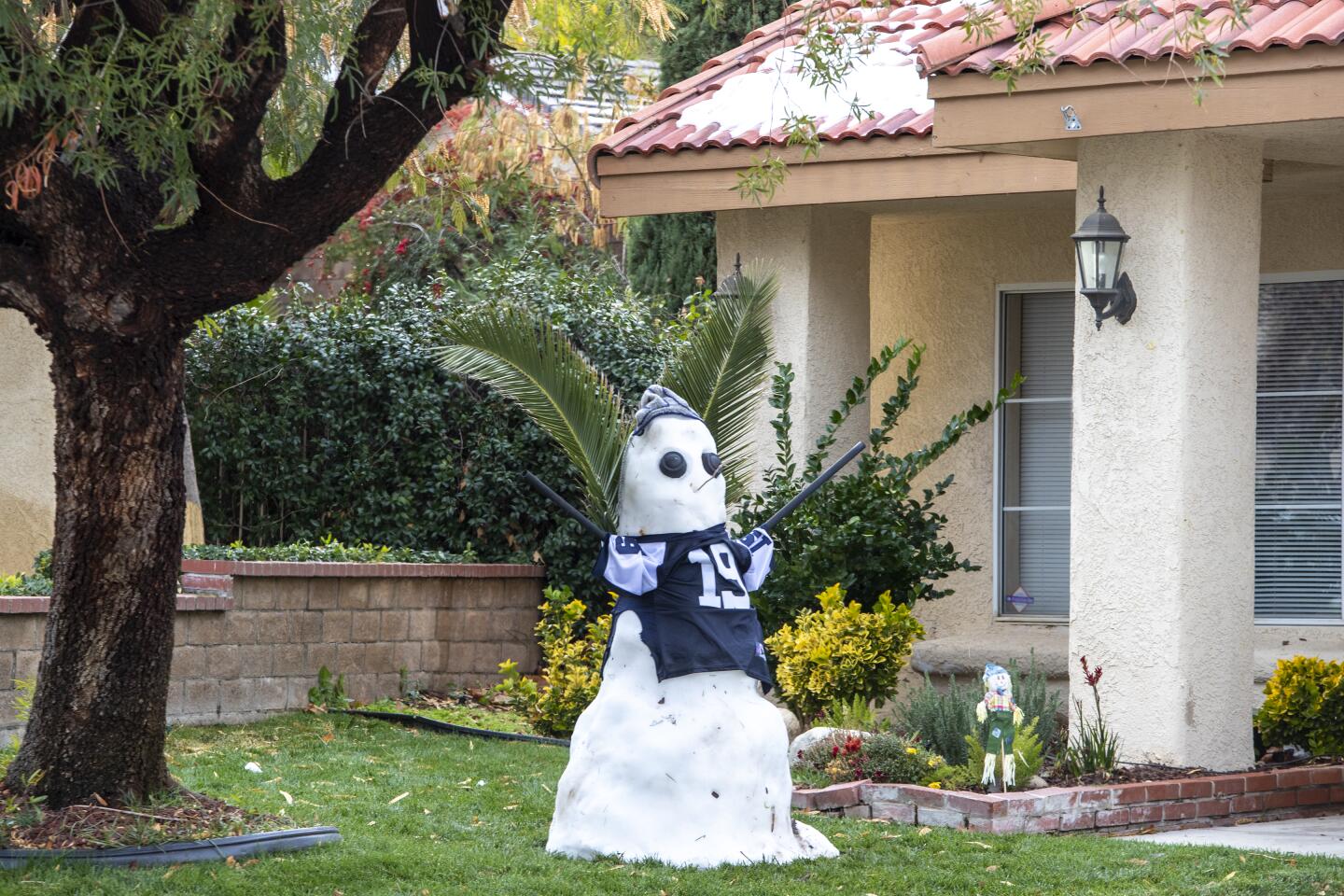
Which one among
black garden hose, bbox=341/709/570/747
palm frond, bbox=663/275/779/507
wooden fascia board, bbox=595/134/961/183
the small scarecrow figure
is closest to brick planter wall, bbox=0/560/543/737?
black garden hose, bbox=341/709/570/747

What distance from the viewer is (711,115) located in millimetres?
10508

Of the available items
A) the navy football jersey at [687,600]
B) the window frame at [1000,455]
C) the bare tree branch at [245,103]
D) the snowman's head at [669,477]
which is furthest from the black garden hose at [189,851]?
the window frame at [1000,455]

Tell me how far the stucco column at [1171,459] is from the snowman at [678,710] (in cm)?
209

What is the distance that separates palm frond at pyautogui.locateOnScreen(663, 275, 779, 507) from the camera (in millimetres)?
9789

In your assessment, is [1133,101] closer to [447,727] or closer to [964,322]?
[964,322]

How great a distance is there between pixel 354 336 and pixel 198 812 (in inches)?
254

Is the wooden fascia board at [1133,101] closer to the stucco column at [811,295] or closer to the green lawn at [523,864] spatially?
the stucco column at [811,295]

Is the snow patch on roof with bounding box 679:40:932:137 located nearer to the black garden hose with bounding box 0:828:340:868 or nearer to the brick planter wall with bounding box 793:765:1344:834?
the brick planter wall with bounding box 793:765:1344:834

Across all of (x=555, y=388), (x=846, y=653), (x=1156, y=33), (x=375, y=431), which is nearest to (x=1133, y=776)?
(x=846, y=653)

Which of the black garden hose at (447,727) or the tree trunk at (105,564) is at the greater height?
the tree trunk at (105,564)

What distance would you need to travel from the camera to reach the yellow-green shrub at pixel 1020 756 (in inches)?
302

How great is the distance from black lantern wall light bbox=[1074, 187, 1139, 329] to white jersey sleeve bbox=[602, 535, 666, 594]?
8.52ft

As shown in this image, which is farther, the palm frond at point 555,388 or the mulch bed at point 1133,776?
the palm frond at point 555,388

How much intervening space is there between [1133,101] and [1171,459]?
1605 mm
